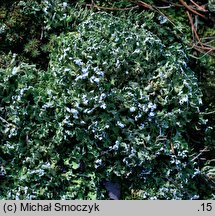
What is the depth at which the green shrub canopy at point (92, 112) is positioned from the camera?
117 inches

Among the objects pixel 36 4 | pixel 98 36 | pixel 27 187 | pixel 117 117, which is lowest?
pixel 27 187

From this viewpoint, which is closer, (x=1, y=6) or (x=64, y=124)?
(x=64, y=124)

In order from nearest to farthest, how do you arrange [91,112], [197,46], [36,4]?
[91,112] → [36,4] → [197,46]

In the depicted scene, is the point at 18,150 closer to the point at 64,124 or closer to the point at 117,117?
the point at 64,124

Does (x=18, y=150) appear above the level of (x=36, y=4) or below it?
below

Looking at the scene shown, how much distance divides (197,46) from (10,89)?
1.30 metres

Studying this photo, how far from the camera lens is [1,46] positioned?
3.34m

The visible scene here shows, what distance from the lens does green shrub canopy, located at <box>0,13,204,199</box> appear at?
2.98m

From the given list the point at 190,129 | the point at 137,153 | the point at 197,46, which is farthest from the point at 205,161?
the point at 197,46

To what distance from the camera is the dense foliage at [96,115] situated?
299 centimetres

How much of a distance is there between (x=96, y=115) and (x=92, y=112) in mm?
29

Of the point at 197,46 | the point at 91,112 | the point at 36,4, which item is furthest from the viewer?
the point at 197,46

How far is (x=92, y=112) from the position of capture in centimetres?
298

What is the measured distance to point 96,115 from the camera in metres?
2.99
